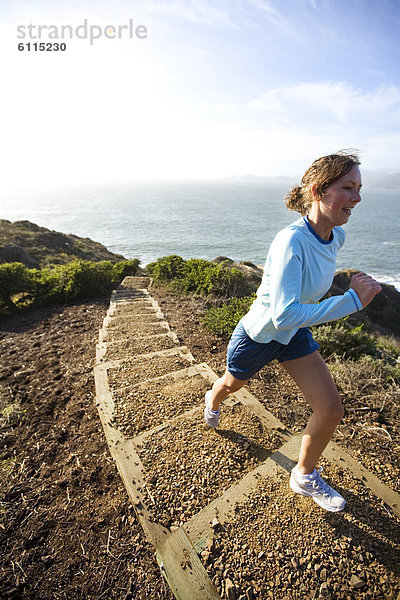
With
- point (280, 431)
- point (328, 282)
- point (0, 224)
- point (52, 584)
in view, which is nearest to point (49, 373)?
point (52, 584)

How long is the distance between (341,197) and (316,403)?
1.37 m

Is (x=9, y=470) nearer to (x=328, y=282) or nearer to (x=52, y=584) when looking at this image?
(x=52, y=584)

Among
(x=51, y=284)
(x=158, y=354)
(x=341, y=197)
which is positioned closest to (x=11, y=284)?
(x=51, y=284)

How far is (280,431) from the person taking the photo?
2736 mm

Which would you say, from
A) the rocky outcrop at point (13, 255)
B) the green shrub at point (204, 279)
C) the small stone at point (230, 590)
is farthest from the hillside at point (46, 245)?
the small stone at point (230, 590)

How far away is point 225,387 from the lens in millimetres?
2453

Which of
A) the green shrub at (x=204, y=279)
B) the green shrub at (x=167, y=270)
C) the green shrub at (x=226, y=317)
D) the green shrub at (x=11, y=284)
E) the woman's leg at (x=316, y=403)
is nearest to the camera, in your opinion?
the woman's leg at (x=316, y=403)

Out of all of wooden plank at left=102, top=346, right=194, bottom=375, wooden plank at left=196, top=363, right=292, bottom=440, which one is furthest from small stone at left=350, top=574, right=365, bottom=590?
wooden plank at left=102, top=346, right=194, bottom=375

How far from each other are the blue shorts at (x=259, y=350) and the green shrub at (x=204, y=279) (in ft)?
14.9

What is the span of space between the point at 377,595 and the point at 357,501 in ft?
1.78

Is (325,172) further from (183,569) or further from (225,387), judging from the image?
(183,569)

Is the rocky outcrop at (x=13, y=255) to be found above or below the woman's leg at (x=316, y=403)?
below

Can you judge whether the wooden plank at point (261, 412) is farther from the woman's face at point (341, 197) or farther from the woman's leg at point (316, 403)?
the woman's face at point (341, 197)

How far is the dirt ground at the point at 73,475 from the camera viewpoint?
5.80 ft
